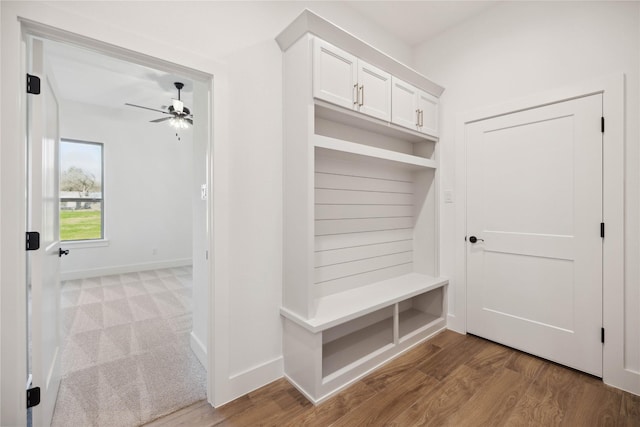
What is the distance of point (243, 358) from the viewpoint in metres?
1.96

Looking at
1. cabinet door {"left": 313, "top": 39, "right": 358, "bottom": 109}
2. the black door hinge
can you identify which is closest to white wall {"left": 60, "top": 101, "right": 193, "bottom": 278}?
the black door hinge

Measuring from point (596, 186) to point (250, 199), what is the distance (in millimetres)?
2566

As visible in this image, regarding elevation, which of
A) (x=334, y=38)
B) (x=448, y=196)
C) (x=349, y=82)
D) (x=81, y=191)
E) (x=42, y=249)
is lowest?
(x=42, y=249)

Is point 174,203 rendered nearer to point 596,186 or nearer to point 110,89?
point 110,89

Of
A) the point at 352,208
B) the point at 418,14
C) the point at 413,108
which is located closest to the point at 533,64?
the point at 413,108

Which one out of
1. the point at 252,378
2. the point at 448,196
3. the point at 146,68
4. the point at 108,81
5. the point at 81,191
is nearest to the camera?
the point at 252,378

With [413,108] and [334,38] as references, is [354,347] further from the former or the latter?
[334,38]

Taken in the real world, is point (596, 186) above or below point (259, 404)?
above

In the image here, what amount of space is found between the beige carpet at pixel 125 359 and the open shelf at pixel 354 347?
0.92m

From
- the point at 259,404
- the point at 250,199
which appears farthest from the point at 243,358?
the point at 250,199

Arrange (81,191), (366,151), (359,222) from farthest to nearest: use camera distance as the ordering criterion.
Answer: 1. (81,191)
2. (359,222)
3. (366,151)

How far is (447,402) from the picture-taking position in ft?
6.08

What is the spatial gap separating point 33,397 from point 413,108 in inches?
128

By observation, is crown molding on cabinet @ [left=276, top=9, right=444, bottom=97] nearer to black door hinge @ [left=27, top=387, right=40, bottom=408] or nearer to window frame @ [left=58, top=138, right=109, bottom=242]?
black door hinge @ [left=27, top=387, right=40, bottom=408]
